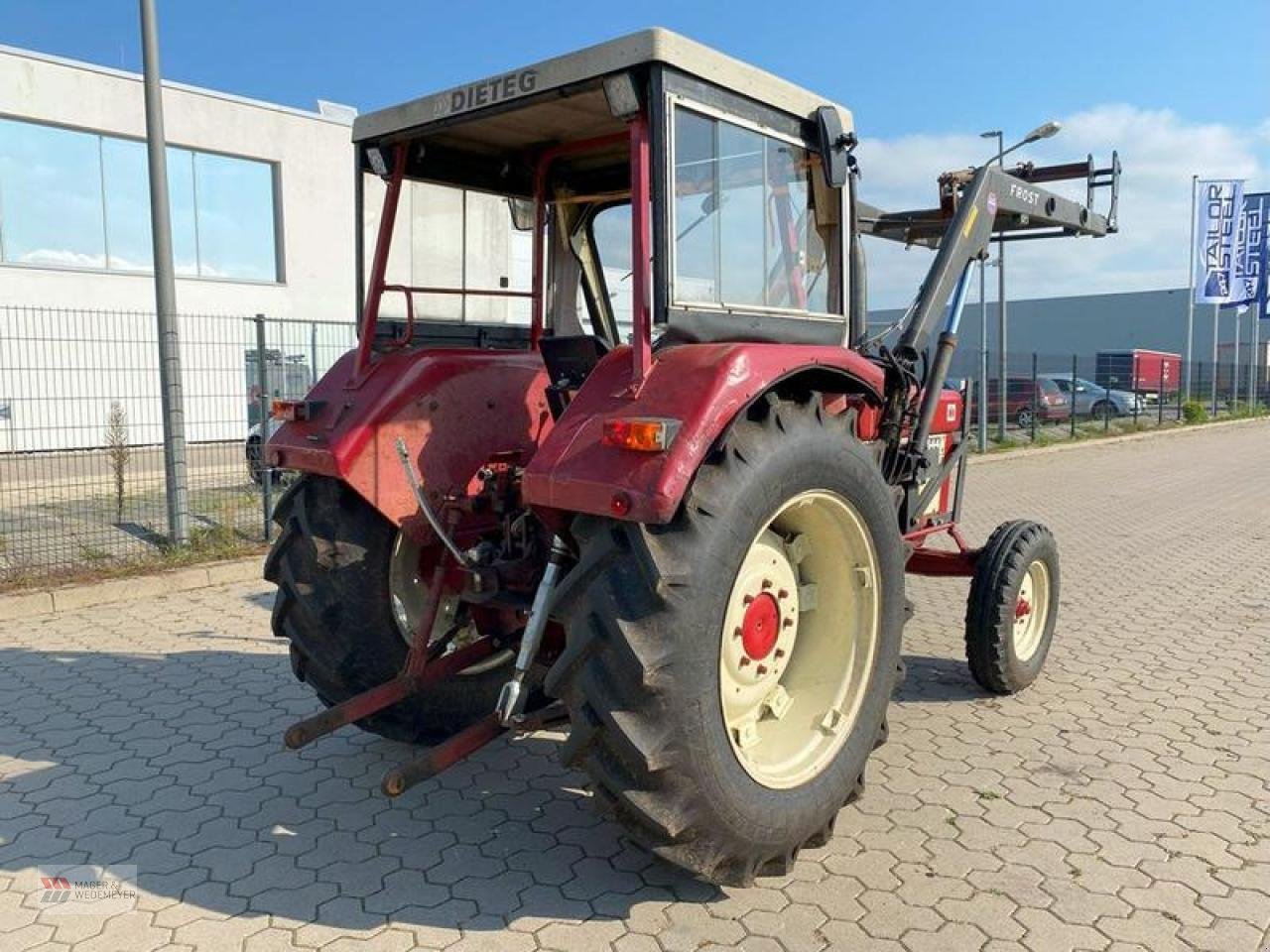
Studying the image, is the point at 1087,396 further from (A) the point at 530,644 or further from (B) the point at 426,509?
(A) the point at 530,644

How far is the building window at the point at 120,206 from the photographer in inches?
619

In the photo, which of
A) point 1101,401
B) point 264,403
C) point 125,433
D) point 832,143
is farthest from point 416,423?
point 1101,401

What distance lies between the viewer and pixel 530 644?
9.12 feet

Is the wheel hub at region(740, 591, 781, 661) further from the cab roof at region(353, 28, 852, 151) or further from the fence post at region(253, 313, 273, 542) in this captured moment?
the fence post at region(253, 313, 273, 542)

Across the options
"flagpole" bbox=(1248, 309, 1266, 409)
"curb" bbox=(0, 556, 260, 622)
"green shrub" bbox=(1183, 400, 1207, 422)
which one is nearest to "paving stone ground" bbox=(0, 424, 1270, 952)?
"curb" bbox=(0, 556, 260, 622)

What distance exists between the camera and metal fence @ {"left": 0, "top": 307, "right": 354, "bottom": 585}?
7705 millimetres

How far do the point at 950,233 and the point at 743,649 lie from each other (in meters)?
2.49

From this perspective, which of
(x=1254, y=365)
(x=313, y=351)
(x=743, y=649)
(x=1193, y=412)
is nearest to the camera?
(x=743, y=649)

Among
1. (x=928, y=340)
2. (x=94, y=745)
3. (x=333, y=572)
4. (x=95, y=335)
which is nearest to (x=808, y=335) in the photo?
(x=928, y=340)

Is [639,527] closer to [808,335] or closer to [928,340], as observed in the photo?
[808,335]

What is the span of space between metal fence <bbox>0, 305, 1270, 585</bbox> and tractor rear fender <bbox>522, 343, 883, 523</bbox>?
5043 millimetres

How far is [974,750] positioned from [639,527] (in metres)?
2.28

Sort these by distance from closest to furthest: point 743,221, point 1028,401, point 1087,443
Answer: point 743,221 < point 1087,443 < point 1028,401

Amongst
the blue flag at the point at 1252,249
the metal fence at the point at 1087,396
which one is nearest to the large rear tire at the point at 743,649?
A: the metal fence at the point at 1087,396
